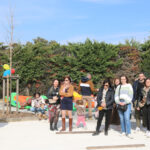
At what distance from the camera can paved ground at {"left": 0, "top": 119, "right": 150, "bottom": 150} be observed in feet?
20.5

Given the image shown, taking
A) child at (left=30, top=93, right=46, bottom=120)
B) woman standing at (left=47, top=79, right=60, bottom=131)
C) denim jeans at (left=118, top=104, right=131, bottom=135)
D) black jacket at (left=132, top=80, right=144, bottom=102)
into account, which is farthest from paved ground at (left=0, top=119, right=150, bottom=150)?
child at (left=30, top=93, right=46, bottom=120)

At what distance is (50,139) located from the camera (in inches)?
278

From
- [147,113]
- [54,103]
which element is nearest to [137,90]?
[147,113]

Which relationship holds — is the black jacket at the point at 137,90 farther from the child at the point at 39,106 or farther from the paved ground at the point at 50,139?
the child at the point at 39,106

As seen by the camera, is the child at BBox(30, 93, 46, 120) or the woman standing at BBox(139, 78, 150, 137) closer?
the woman standing at BBox(139, 78, 150, 137)

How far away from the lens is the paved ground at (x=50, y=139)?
626 centimetres

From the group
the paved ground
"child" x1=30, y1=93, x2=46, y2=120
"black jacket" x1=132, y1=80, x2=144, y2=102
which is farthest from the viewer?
"child" x1=30, y1=93, x2=46, y2=120

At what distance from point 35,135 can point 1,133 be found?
3.48ft

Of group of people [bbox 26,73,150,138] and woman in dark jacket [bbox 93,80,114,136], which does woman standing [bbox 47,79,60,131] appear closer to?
group of people [bbox 26,73,150,138]

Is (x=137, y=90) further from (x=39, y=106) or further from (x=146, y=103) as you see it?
(x=39, y=106)

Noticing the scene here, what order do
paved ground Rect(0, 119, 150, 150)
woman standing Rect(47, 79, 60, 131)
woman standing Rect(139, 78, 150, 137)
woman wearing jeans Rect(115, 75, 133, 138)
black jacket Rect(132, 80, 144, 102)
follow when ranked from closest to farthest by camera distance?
paved ground Rect(0, 119, 150, 150) < woman wearing jeans Rect(115, 75, 133, 138) < woman standing Rect(139, 78, 150, 137) < black jacket Rect(132, 80, 144, 102) < woman standing Rect(47, 79, 60, 131)

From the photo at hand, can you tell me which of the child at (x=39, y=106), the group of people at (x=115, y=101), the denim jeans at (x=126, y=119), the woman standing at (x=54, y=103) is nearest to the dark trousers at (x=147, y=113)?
the group of people at (x=115, y=101)

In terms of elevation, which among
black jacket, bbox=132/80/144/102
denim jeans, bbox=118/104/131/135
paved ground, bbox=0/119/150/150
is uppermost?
black jacket, bbox=132/80/144/102

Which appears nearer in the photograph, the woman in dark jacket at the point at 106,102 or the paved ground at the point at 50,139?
the paved ground at the point at 50,139
